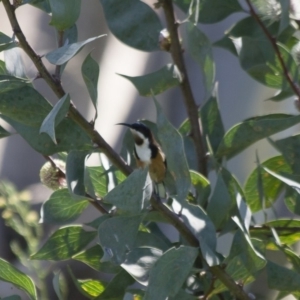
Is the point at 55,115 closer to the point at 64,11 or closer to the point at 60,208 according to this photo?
the point at 64,11

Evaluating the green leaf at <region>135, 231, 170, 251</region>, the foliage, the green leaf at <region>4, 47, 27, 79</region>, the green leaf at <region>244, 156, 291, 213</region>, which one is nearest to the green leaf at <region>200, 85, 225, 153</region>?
the foliage

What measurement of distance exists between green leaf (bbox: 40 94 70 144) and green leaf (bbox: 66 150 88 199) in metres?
0.11

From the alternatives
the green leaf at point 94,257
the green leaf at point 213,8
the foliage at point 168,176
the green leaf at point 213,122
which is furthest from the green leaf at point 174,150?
the green leaf at point 213,8

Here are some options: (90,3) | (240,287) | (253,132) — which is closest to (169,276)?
(240,287)

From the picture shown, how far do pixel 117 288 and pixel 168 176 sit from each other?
227 mm

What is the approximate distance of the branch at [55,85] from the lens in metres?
0.77

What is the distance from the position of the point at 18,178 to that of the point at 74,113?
1512 millimetres

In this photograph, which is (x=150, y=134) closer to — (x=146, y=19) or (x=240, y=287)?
(x=146, y=19)

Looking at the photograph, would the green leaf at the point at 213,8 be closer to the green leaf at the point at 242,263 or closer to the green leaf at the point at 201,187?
the green leaf at the point at 201,187

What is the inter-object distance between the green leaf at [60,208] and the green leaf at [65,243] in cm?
3

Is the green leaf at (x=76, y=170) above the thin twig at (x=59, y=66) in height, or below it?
below

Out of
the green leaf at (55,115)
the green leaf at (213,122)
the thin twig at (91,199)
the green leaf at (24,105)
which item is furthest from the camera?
the green leaf at (213,122)

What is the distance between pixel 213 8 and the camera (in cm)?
117

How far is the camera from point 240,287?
0.89 metres
